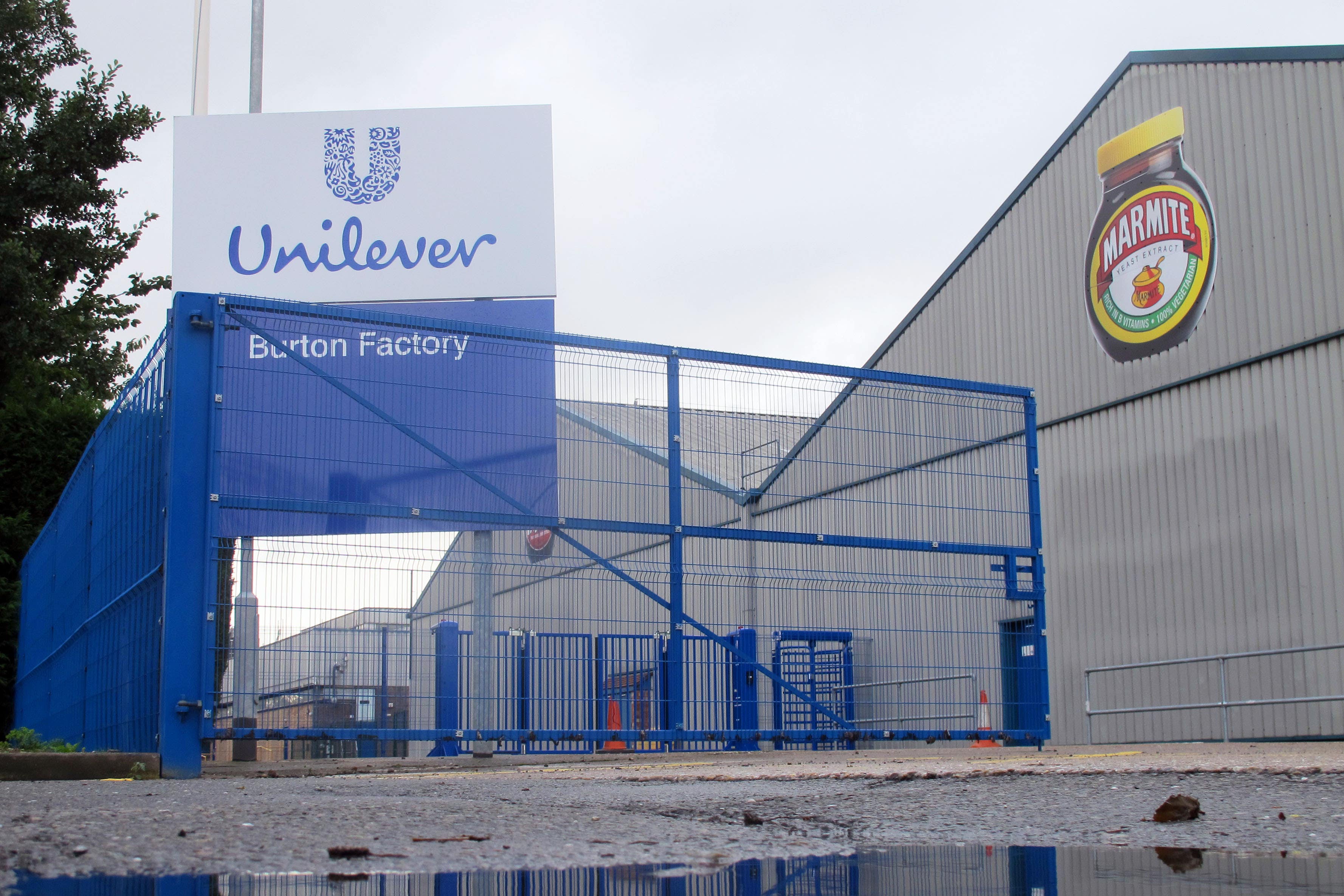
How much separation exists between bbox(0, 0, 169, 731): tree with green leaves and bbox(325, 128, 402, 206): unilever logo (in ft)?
25.5

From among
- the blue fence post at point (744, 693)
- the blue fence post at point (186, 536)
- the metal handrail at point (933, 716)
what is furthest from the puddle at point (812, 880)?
the metal handrail at point (933, 716)

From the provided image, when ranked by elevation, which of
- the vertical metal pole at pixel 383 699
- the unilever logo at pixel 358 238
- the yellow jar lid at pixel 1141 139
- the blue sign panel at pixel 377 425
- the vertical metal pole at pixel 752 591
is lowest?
the vertical metal pole at pixel 383 699

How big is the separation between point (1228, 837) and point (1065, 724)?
14.2m

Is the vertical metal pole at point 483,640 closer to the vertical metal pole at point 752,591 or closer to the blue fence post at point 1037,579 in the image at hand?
the vertical metal pole at point 752,591

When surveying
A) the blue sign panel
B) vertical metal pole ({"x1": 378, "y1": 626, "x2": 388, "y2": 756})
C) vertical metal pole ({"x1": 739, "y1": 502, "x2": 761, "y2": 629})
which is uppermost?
the blue sign panel

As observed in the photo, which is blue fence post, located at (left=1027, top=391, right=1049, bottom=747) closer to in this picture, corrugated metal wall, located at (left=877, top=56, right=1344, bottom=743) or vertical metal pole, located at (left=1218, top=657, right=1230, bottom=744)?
vertical metal pole, located at (left=1218, top=657, right=1230, bottom=744)

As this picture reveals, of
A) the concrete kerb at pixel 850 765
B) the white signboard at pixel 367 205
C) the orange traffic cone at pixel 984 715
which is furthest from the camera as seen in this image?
the white signboard at pixel 367 205

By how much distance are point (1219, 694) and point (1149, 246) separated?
558cm

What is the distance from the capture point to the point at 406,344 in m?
8.91

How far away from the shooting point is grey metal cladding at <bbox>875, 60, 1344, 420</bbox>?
13.9 metres

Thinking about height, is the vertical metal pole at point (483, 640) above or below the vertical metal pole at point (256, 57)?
below

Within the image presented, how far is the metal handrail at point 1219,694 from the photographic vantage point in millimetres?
13195

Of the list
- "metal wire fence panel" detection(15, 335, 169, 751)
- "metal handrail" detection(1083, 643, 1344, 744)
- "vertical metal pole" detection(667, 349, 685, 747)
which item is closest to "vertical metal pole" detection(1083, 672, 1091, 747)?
"metal handrail" detection(1083, 643, 1344, 744)

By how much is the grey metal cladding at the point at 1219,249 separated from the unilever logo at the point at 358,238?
27.2 feet
